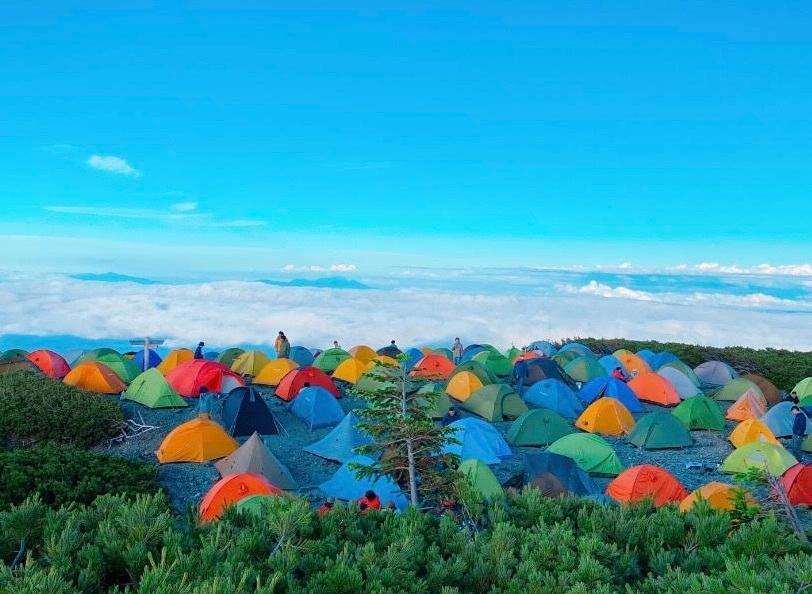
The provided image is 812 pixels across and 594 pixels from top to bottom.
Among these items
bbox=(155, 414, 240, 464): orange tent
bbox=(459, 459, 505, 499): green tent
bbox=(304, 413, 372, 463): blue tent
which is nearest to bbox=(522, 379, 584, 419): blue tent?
bbox=(304, 413, 372, 463): blue tent

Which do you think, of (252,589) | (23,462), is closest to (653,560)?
(252,589)

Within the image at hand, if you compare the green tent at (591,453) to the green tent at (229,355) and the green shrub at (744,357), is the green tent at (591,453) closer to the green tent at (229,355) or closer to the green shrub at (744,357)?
the green tent at (229,355)

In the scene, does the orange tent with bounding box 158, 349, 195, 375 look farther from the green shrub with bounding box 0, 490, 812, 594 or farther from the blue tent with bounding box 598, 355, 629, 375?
the green shrub with bounding box 0, 490, 812, 594

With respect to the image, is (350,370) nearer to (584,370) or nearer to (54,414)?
(584,370)

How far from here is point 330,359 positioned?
1032 inches

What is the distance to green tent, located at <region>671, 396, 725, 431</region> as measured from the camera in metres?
19.3


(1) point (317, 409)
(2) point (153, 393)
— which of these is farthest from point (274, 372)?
(1) point (317, 409)

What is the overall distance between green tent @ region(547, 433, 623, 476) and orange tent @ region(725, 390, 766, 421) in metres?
7.28

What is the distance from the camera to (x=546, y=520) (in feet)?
19.2

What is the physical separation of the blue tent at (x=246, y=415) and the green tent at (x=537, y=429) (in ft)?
20.9

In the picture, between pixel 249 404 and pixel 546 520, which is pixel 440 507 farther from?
pixel 249 404

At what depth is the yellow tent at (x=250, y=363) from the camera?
24172 mm

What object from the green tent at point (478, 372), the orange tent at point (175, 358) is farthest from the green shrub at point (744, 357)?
the orange tent at point (175, 358)

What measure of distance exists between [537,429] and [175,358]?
1404 centimetres
